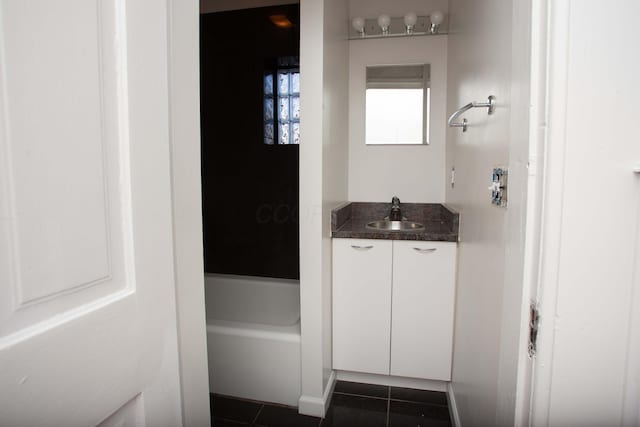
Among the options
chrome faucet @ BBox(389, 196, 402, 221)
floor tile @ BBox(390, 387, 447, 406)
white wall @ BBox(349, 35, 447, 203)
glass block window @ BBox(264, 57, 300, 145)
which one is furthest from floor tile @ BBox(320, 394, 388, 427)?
glass block window @ BBox(264, 57, 300, 145)

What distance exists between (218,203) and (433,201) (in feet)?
5.59

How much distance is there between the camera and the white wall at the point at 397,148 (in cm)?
249

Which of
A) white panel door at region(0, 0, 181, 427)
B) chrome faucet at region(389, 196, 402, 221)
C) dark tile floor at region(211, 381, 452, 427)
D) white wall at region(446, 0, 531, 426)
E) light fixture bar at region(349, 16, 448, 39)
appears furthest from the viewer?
chrome faucet at region(389, 196, 402, 221)

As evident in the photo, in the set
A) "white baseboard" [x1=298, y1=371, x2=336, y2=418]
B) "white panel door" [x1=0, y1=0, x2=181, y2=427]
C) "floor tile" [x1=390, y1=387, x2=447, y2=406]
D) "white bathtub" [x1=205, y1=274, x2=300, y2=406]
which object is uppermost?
"white panel door" [x1=0, y1=0, x2=181, y2=427]

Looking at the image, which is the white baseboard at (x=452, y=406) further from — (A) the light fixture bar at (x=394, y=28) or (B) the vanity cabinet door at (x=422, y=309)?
(A) the light fixture bar at (x=394, y=28)

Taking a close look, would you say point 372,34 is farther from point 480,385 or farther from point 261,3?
point 480,385

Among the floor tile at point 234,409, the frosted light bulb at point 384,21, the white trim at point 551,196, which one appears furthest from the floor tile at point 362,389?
the frosted light bulb at point 384,21

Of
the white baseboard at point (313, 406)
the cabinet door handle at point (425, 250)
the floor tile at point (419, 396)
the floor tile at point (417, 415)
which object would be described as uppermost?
the cabinet door handle at point (425, 250)

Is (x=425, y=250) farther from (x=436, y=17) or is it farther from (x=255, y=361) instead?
(x=436, y=17)

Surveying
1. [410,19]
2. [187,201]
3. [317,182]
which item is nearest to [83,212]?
[187,201]

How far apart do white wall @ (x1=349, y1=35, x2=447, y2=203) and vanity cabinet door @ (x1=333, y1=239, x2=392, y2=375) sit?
28.1 inches

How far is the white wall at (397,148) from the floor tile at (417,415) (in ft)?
4.57

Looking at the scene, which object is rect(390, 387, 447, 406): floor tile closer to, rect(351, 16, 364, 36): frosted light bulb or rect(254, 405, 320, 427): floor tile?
rect(254, 405, 320, 427): floor tile

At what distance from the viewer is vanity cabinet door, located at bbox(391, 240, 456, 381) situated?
78.5 inches
